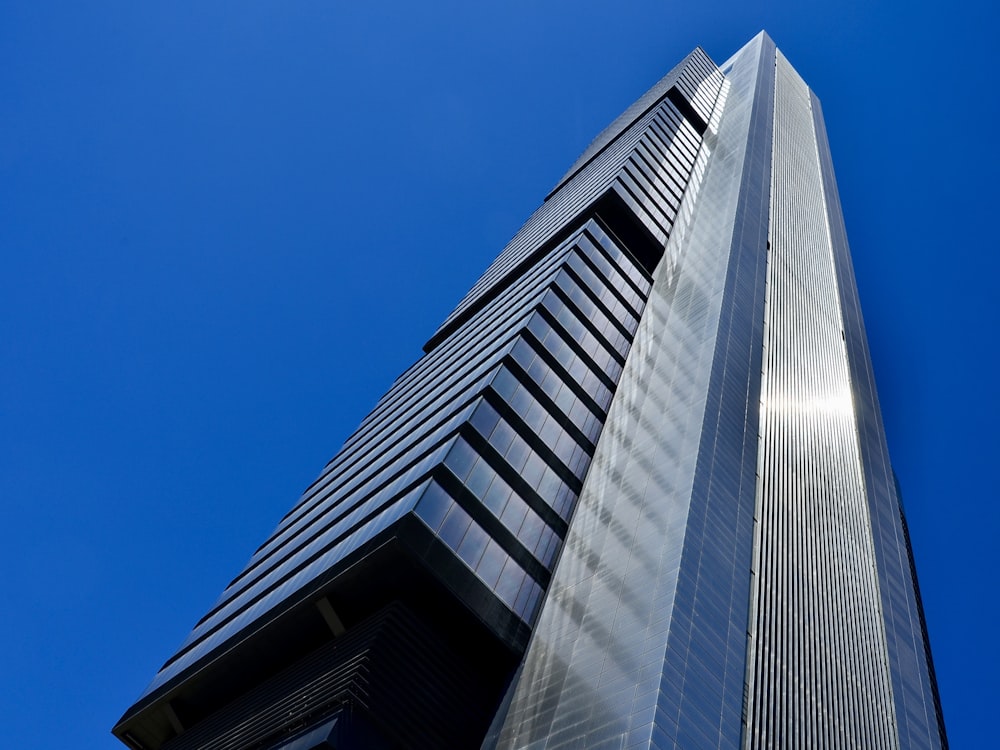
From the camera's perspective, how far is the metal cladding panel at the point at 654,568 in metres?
23.6

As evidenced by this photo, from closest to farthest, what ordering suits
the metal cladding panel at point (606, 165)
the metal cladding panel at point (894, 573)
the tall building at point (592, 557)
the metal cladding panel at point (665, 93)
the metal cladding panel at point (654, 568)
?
the metal cladding panel at point (654, 568) < the tall building at point (592, 557) < the metal cladding panel at point (894, 573) < the metal cladding panel at point (606, 165) < the metal cladding panel at point (665, 93)

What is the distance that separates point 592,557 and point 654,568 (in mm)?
3804

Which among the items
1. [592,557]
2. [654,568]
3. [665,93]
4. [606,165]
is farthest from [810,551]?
[665,93]

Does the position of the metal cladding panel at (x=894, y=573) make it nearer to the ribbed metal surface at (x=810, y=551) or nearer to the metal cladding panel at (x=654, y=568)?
the ribbed metal surface at (x=810, y=551)

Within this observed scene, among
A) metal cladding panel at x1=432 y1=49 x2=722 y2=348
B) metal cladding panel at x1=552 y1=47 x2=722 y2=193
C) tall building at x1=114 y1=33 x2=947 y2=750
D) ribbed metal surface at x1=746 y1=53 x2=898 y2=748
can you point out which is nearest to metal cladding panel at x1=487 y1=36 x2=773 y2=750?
tall building at x1=114 y1=33 x2=947 y2=750

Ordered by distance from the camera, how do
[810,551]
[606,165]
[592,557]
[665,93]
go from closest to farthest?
[592,557] < [810,551] < [606,165] < [665,93]

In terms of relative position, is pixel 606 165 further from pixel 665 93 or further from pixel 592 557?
pixel 592 557

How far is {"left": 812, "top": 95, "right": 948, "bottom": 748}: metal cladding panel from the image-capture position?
1462 inches

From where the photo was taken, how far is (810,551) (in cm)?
3916

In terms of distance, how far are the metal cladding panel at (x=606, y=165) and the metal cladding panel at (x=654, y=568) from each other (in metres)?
17.6

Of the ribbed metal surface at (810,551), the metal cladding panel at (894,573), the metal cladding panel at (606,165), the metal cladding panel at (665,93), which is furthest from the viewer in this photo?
the metal cladding panel at (665,93)

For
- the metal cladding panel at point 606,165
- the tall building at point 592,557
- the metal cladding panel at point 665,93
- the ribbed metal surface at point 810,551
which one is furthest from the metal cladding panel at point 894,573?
the metal cladding panel at point 665,93

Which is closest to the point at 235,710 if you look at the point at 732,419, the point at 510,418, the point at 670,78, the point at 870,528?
the point at 510,418

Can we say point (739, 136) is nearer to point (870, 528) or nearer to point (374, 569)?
point (870, 528)
